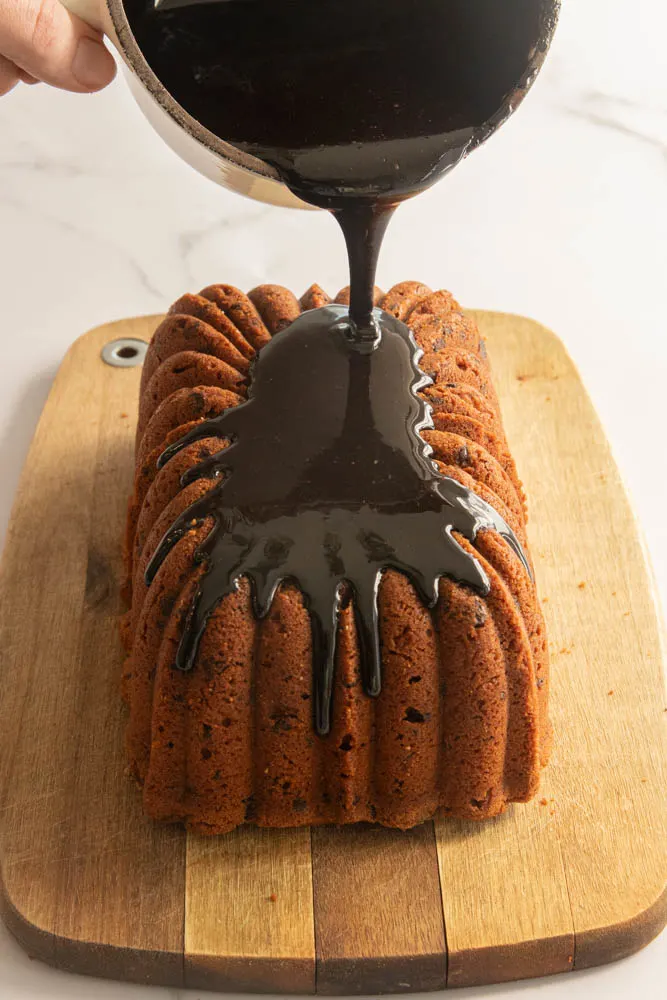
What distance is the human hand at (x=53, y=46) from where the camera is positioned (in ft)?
8.63

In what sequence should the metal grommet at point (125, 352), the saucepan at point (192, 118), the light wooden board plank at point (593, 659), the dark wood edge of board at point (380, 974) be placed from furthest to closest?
the metal grommet at point (125, 352) < the light wooden board plank at point (593, 659) < the dark wood edge of board at point (380, 974) < the saucepan at point (192, 118)

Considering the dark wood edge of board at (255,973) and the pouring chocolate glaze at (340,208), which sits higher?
the pouring chocolate glaze at (340,208)

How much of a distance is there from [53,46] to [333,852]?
1777mm

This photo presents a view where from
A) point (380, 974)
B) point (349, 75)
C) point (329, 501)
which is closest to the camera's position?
point (349, 75)

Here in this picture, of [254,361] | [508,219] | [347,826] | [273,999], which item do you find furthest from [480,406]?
[508,219]

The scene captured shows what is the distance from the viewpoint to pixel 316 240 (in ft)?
16.4

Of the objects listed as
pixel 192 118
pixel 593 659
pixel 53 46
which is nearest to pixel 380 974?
pixel 593 659

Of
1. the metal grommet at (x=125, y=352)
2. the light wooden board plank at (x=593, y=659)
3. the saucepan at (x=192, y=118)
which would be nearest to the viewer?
the saucepan at (x=192, y=118)

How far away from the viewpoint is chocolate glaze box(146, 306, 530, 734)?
2.77 m

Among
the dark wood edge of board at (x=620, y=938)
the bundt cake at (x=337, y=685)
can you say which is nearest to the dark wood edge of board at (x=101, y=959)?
the bundt cake at (x=337, y=685)

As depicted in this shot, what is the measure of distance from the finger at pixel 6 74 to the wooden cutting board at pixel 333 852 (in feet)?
4.08

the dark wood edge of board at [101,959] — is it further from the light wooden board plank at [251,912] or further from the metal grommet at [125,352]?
the metal grommet at [125,352]

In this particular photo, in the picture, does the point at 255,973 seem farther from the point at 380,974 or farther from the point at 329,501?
the point at 329,501

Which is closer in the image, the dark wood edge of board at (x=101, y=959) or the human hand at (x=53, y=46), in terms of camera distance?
the human hand at (x=53, y=46)
